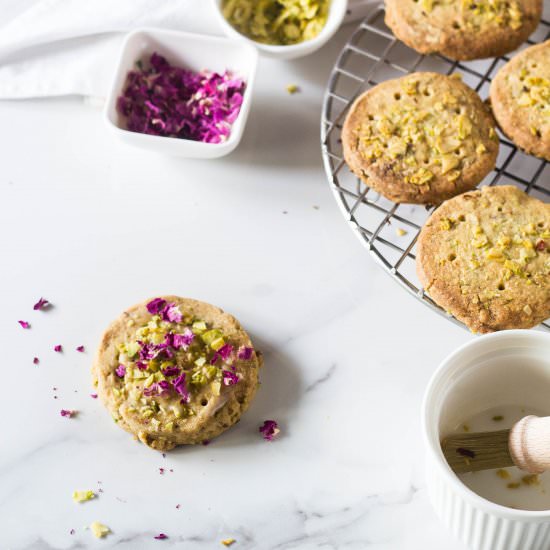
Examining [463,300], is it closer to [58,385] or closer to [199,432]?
[199,432]

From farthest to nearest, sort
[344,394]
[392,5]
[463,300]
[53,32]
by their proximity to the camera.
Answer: [53,32], [392,5], [344,394], [463,300]

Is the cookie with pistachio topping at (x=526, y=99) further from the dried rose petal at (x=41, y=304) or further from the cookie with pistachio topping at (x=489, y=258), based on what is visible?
Result: the dried rose petal at (x=41, y=304)

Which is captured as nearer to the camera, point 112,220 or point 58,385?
point 58,385

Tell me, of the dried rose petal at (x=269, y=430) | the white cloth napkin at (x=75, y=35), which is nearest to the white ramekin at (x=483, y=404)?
the dried rose petal at (x=269, y=430)

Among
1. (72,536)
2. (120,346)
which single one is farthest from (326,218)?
(72,536)

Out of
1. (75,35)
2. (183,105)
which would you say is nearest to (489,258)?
(183,105)

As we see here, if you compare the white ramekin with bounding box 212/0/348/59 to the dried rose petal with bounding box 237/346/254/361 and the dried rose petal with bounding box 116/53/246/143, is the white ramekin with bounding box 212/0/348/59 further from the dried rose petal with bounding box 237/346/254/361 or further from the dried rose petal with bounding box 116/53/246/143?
the dried rose petal with bounding box 237/346/254/361

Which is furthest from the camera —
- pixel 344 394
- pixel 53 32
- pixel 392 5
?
pixel 53 32
